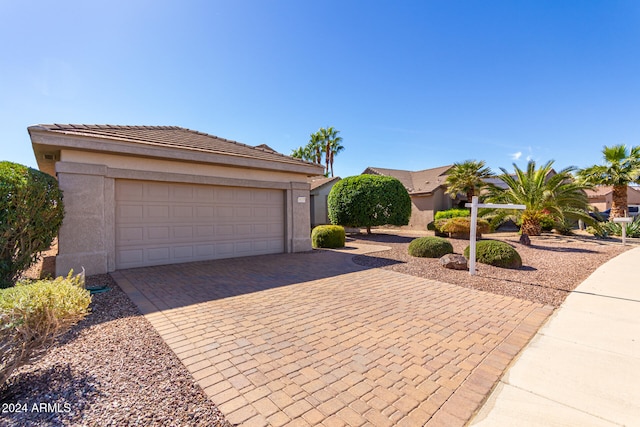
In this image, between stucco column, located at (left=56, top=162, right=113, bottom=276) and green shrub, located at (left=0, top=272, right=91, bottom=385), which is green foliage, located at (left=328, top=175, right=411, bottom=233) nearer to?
stucco column, located at (left=56, top=162, right=113, bottom=276)

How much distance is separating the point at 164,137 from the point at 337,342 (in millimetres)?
8504

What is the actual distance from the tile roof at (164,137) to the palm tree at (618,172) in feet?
68.1

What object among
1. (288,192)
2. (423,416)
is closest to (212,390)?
(423,416)

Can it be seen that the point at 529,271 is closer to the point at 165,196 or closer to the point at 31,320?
the point at 31,320

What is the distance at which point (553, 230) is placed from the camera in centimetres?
1889

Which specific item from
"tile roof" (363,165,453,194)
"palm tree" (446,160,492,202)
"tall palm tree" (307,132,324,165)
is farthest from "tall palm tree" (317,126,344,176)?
"palm tree" (446,160,492,202)

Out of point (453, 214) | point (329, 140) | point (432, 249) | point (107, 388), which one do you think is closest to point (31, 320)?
point (107, 388)

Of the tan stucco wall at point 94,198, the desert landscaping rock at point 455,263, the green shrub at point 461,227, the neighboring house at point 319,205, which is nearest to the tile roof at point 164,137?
the tan stucco wall at point 94,198

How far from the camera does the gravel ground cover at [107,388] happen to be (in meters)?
2.22

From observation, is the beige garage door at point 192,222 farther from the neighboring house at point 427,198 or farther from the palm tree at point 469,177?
the palm tree at point 469,177

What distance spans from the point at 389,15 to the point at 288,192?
7409mm

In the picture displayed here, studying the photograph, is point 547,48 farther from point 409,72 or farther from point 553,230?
point 553,230

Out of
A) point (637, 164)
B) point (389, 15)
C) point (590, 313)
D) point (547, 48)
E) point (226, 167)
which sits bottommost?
point (590, 313)

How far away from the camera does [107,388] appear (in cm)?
261
